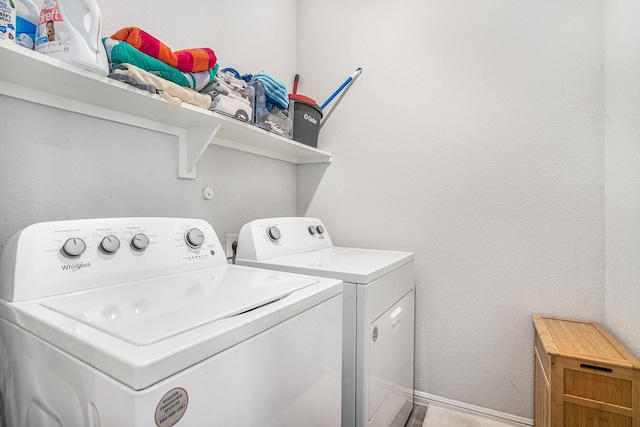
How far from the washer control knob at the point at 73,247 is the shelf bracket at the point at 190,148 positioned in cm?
57

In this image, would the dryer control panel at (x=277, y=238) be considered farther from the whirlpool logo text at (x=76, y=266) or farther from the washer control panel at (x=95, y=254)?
the whirlpool logo text at (x=76, y=266)

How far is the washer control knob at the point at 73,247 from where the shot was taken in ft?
2.67

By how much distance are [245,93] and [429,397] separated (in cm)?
187

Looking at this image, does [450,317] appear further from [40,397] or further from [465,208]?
[40,397]

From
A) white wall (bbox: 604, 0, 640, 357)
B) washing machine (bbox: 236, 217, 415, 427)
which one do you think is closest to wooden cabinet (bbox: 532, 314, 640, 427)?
white wall (bbox: 604, 0, 640, 357)

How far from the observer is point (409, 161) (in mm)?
1828

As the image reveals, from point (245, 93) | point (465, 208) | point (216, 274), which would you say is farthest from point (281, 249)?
point (465, 208)

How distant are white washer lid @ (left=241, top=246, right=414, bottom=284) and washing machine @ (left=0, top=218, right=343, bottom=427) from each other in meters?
0.16

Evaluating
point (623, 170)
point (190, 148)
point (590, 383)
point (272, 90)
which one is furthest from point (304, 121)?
point (590, 383)

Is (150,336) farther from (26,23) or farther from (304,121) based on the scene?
(304,121)

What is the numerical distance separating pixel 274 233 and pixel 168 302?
0.76m

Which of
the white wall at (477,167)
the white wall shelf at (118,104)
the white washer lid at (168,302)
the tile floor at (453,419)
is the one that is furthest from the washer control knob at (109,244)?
the tile floor at (453,419)

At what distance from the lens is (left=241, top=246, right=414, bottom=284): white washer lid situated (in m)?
1.10

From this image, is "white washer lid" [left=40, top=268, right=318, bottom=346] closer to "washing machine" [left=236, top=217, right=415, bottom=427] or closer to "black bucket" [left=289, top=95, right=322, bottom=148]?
"washing machine" [left=236, top=217, right=415, bottom=427]
